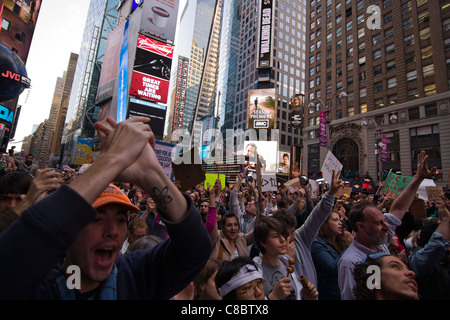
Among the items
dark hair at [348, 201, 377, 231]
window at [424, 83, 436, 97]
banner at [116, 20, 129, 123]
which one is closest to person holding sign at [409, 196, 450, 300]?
dark hair at [348, 201, 377, 231]

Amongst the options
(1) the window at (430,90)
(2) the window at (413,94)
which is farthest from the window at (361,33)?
(1) the window at (430,90)

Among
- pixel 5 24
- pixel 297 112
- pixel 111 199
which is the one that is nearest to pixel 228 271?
pixel 111 199

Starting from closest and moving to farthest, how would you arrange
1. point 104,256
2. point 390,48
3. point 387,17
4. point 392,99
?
point 104,256 < point 392,99 < point 390,48 < point 387,17

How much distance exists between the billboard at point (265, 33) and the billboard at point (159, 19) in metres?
14.8

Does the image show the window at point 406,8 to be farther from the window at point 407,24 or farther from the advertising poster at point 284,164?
the advertising poster at point 284,164

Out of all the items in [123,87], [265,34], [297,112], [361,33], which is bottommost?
[297,112]

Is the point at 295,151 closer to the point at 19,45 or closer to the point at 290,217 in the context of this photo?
the point at 19,45

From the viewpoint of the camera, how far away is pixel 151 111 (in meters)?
36.8

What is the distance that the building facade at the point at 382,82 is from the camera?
30.5 metres

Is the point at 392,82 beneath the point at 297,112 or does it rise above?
above

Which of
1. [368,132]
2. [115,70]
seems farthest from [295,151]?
[115,70]

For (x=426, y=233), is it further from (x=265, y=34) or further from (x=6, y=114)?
(x=265, y=34)

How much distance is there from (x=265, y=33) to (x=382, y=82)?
21515 millimetres

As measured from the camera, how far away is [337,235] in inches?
154
